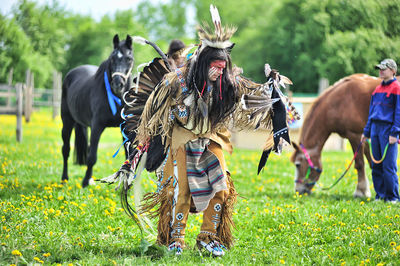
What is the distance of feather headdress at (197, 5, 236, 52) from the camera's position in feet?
12.8

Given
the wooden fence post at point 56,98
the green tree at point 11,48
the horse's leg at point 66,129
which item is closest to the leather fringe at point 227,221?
the horse's leg at point 66,129

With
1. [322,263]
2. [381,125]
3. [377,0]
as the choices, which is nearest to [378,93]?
[381,125]

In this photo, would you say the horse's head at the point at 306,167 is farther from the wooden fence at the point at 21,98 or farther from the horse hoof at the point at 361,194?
the wooden fence at the point at 21,98

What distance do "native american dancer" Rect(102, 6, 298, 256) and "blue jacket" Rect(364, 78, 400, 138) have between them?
276 centimetres

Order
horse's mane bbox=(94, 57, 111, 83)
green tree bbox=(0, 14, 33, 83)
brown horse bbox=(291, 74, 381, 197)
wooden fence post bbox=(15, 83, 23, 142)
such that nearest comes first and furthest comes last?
1. horse's mane bbox=(94, 57, 111, 83)
2. brown horse bbox=(291, 74, 381, 197)
3. wooden fence post bbox=(15, 83, 23, 142)
4. green tree bbox=(0, 14, 33, 83)

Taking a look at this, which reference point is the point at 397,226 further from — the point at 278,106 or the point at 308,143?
the point at 308,143

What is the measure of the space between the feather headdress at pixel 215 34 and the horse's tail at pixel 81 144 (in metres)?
5.00

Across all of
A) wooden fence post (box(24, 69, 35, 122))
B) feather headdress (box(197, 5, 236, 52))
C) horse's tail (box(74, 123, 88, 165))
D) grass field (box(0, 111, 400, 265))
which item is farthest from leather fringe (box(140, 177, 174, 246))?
wooden fence post (box(24, 69, 35, 122))

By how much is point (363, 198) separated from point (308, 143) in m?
1.41

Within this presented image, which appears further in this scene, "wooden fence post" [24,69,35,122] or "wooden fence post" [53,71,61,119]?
"wooden fence post" [53,71,61,119]

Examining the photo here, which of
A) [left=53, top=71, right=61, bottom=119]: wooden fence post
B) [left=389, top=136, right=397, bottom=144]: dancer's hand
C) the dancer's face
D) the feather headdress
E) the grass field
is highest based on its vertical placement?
the feather headdress

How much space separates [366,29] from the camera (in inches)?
480

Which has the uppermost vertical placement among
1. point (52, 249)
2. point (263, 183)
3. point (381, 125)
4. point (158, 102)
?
point (158, 102)

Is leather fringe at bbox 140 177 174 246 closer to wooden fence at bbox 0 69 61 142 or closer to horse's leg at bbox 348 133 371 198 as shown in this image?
horse's leg at bbox 348 133 371 198
